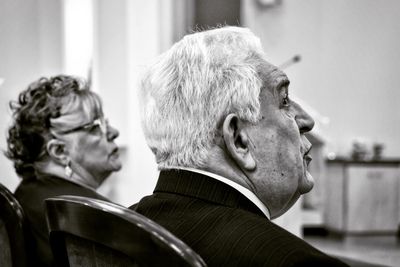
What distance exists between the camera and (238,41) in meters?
1.02

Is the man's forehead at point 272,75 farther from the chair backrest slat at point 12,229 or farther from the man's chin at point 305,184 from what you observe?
the chair backrest slat at point 12,229

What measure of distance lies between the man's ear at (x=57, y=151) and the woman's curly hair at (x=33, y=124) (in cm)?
2

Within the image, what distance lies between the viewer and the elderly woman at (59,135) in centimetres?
192

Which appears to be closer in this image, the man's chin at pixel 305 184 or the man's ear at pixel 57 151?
the man's chin at pixel 305 184

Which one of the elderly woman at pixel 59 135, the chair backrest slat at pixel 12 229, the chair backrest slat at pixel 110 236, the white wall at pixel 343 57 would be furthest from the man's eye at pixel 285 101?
the white wall at pixel 343 57

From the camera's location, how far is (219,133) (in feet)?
3.13

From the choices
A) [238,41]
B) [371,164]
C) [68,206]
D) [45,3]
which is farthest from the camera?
[371,164]

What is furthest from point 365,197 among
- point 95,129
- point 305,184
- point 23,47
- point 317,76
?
point 305,184

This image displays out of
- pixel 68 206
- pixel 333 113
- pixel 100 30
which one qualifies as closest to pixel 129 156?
pixel 100 30

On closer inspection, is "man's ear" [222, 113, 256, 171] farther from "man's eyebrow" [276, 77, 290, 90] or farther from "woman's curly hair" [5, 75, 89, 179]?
"woman's curly hair" [5, 75, 89, 179]

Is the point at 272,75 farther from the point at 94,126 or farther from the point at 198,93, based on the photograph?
the point at 94,126

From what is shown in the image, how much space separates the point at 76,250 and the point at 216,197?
25 centimetres

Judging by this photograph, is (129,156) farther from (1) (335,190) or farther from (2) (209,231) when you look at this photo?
(1) (335,190)

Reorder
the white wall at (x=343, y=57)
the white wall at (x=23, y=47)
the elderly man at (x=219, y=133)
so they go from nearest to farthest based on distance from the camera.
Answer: the elderly man at (x=219, y=133) < the white wall at (x=23, y=47) < the white wall at (x=343, y=57)
